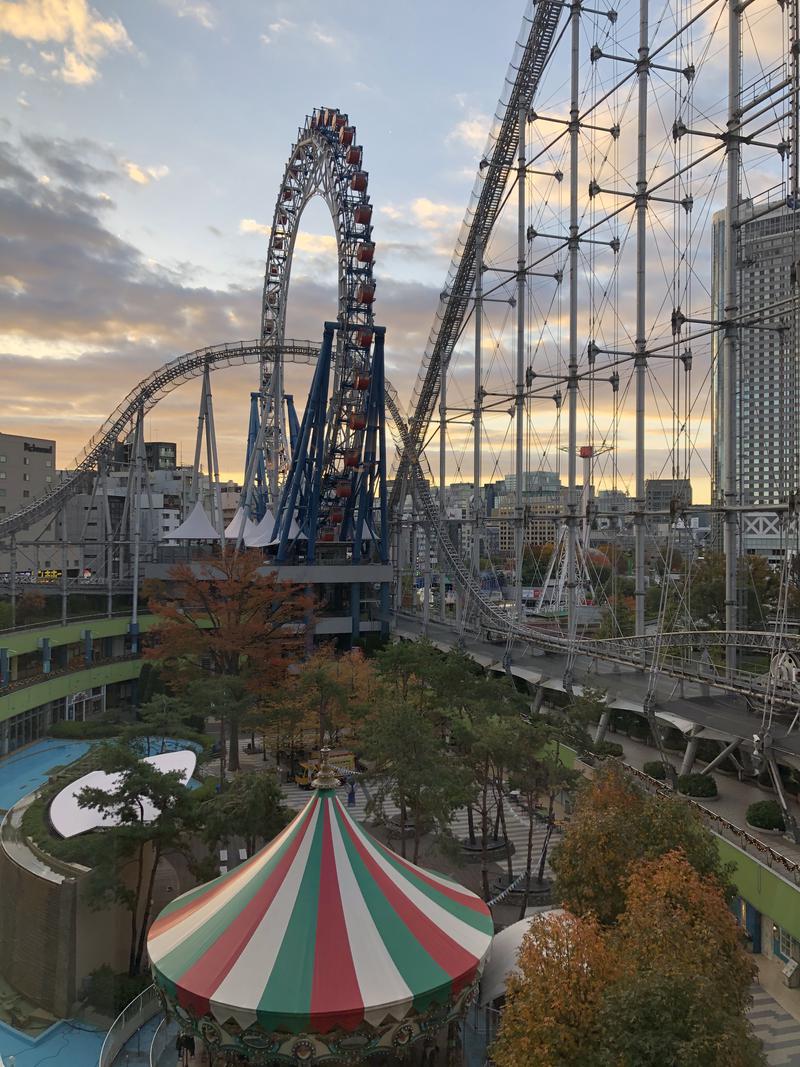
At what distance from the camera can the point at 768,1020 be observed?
12.7 m

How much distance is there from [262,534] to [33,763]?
70.5ft

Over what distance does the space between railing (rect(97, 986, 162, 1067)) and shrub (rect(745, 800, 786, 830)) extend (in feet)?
36.1

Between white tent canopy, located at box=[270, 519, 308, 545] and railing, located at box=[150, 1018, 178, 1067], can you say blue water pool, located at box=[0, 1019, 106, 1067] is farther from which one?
white tent canopy, located at box=[270, 519, 308, 545]

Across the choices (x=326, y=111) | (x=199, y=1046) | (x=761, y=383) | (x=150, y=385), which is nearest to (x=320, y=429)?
(x=150, y=385)

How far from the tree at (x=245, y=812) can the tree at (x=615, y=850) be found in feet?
17.1

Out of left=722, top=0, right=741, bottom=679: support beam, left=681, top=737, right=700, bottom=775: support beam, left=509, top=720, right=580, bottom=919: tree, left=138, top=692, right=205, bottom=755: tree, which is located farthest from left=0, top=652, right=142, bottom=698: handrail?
left=722, top=0, right=741, bottom=679: support beam

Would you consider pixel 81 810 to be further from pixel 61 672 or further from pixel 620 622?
pixel 620 622

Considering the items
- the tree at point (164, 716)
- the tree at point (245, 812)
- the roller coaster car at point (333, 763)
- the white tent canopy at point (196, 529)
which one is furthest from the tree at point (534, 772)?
the white tent canopy at point (196, 529)

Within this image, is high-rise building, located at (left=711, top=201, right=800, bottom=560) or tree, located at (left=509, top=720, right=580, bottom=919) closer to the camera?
tree, located at (left=509, top=720, right=580, bottom=919)

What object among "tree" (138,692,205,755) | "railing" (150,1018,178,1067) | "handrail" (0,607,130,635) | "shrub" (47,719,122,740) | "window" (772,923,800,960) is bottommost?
"railing" (150,1018,178,1067)

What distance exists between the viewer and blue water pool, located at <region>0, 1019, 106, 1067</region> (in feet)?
40.0

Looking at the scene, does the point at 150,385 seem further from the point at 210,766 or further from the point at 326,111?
the point at 210,766

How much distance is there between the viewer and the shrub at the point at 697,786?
1708 cm

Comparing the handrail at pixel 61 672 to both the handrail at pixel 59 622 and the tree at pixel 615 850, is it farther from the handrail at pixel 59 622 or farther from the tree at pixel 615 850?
the tree at pixel 615 850
